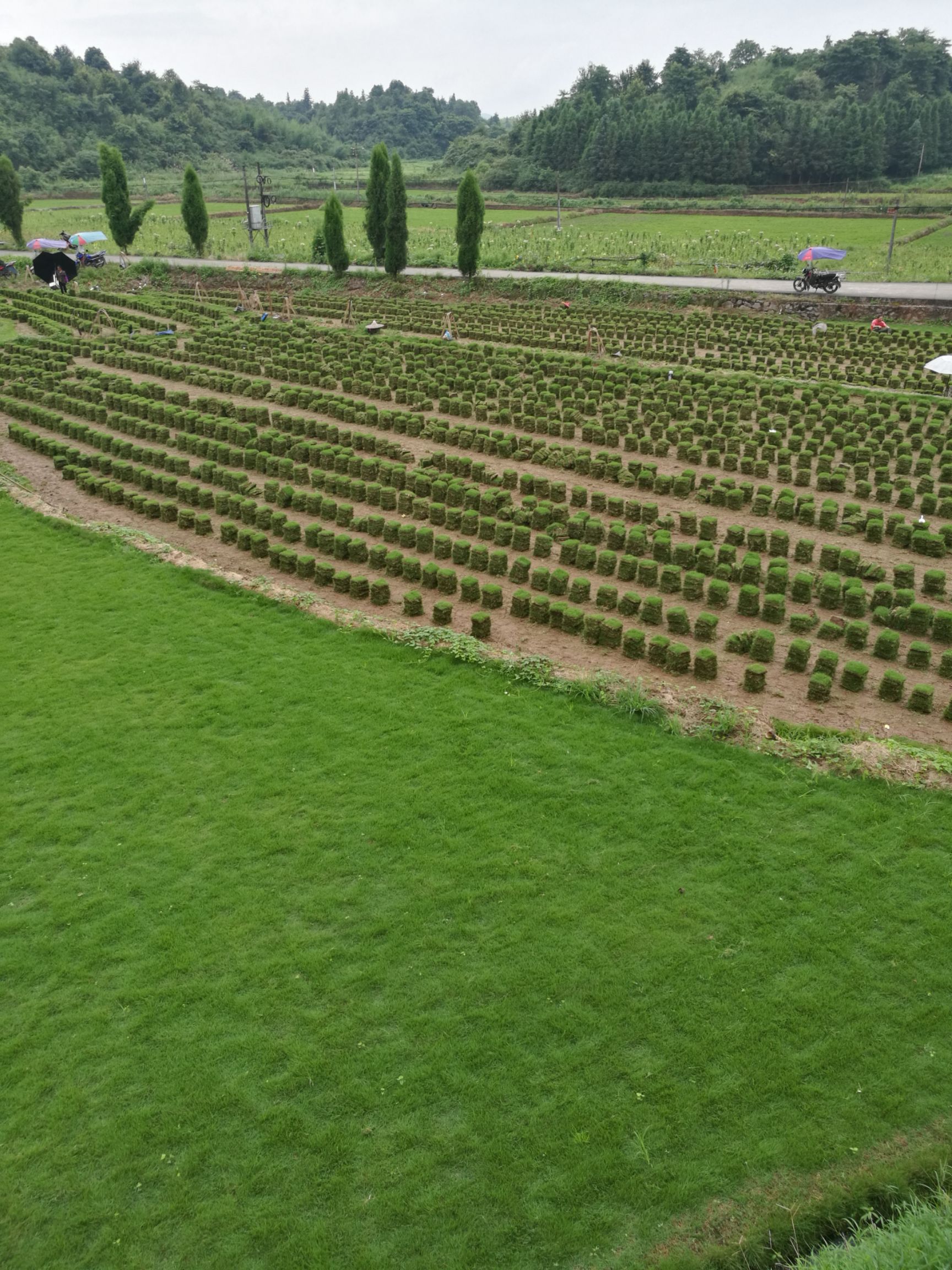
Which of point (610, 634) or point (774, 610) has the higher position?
point (774, 610)

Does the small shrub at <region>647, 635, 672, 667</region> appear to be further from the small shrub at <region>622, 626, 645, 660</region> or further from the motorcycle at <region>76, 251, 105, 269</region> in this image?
the motorcycle at <region>76, 251, 105, 269</region>

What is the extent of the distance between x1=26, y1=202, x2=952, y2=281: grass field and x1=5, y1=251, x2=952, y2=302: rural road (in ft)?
5.01

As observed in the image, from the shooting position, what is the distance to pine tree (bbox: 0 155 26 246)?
5325 centimetres

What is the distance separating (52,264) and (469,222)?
21.8 meters

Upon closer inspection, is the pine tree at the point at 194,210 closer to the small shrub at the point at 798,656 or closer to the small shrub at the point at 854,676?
the small shrub at the point at 798,656

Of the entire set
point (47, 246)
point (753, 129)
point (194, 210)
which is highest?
point (753, 129)

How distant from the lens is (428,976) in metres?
8.45

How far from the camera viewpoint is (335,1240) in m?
6.44

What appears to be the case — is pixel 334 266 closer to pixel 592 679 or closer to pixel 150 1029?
pixel 592 679

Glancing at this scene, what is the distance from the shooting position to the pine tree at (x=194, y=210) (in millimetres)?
51500

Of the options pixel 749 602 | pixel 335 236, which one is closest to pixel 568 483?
pixel 749 602

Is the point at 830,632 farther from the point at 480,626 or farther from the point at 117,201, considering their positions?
the point at 117,201

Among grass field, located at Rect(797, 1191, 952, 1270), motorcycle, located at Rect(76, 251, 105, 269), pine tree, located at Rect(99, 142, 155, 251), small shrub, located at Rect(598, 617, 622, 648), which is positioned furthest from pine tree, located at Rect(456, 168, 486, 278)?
grass field, located at Rect(797, 1191, 952, 1270)

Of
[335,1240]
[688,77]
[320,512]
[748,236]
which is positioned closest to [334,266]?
[748,236]
